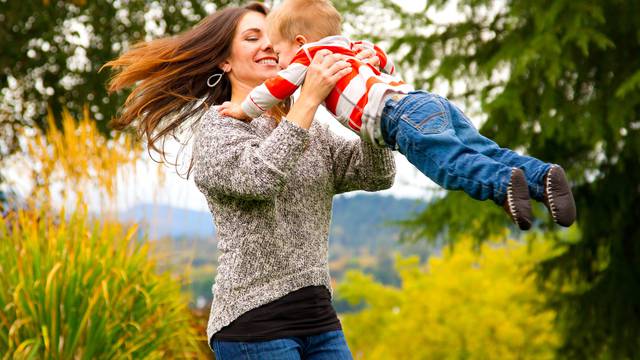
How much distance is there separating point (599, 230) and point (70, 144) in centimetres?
539

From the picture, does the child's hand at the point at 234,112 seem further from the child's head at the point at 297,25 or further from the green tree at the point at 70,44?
the green tree at the point at 70,44

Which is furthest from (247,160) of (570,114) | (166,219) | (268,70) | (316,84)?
(570,114)

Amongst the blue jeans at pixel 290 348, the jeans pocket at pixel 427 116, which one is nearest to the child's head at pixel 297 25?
the jeans pocket at pixel 427 116

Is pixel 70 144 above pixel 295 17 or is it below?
below

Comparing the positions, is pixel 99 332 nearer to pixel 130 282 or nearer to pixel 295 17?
pixel 130 282

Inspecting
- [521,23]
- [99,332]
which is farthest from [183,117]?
Answer: [521,23]

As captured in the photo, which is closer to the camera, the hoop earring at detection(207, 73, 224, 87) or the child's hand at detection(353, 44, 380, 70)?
the child's hand at detection(353, 44, 380, 70)

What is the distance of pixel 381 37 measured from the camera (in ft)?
25.5

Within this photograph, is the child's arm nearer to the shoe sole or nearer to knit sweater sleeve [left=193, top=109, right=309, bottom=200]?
knit sweater sleeve [left=193, top=109, right=309, bottom=200]

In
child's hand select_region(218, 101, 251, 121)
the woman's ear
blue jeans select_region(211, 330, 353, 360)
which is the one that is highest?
the woman's ear

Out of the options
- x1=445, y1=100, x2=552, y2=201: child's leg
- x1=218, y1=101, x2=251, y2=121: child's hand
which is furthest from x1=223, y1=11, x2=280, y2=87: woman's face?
x1=445, y1=100, x2=552, y2=201: child's leg

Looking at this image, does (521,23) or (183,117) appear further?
(521,23)

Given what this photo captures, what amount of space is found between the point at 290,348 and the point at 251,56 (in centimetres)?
94

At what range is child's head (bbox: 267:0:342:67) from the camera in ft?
8.90
